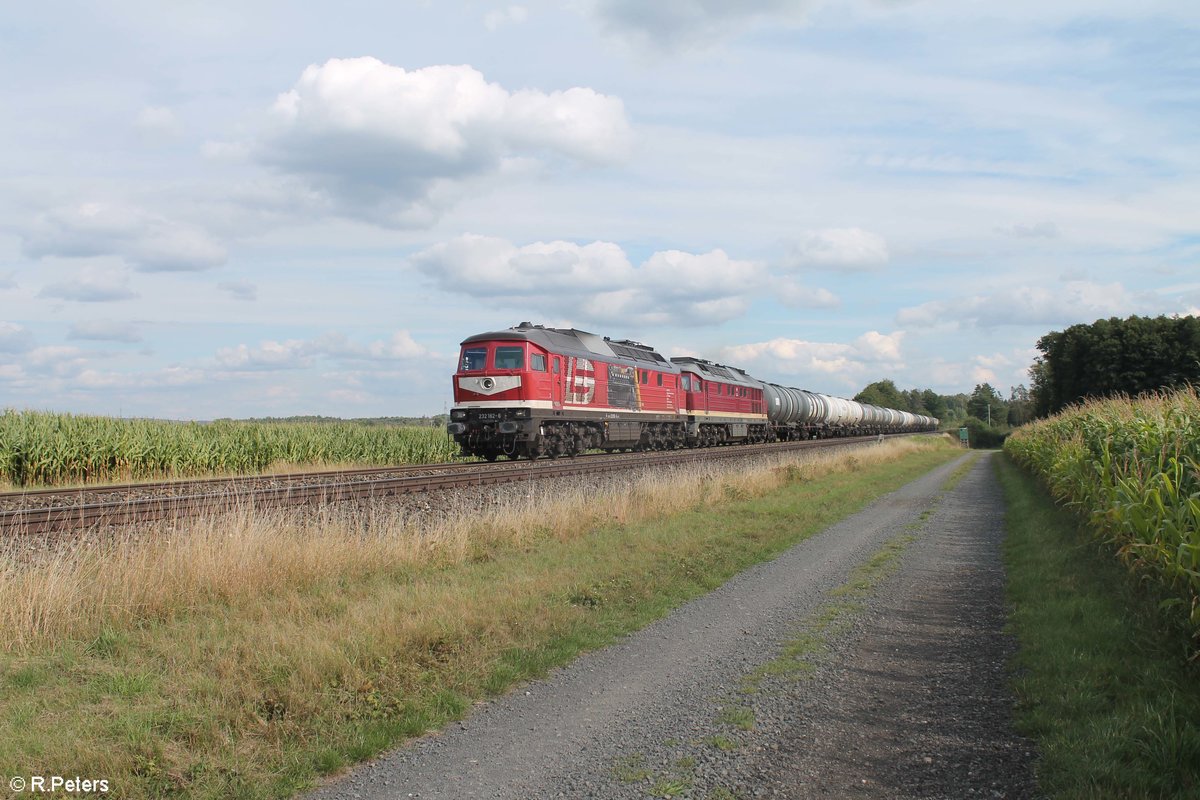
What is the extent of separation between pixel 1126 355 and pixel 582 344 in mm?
65379

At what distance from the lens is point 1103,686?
220 inches

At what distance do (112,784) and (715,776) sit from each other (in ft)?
10.9

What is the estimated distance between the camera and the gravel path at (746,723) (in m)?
4.52

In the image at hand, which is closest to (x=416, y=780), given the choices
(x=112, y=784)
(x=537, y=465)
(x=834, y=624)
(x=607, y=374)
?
(x=112, y=784)

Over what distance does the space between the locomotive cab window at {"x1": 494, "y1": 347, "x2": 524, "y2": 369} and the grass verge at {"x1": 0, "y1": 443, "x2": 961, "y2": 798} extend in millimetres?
11391

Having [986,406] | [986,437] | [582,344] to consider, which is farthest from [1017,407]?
[582,344]

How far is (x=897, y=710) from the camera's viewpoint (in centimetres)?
559

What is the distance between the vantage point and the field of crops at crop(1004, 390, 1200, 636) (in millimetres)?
6578

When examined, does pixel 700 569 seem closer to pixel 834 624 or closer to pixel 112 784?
pixel 834 624

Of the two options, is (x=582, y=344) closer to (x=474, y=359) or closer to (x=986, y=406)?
(x=474, y=359)

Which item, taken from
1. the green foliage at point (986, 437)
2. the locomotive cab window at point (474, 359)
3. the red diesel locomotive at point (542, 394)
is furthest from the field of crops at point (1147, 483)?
the green foliage at point (986, 437)

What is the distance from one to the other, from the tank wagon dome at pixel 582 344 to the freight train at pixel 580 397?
4 cm

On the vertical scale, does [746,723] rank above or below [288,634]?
below

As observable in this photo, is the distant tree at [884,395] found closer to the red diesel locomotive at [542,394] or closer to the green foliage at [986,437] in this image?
the green foliage at [986,437]
